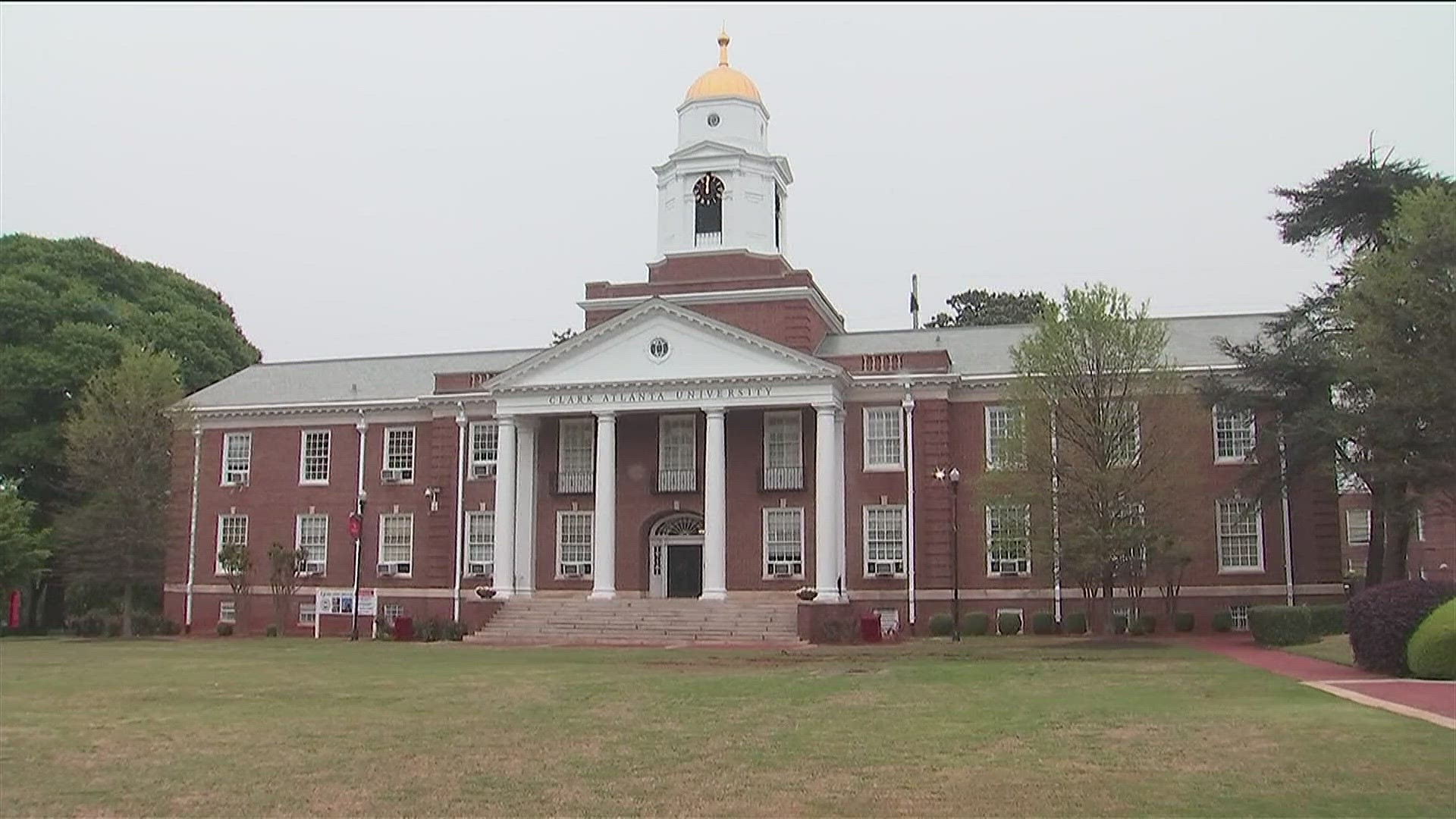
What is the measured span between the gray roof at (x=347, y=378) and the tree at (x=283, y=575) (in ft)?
19.6

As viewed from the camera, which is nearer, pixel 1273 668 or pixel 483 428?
pixel 1273 668

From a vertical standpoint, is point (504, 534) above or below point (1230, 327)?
below

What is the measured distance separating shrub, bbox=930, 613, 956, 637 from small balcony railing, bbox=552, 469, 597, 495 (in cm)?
1220

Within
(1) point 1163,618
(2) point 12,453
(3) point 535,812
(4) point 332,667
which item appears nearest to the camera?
(3) point 535,812

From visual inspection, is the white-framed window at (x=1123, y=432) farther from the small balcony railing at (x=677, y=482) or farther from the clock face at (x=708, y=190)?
the clock face at (x=708, y=190)

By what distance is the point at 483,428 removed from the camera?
46969 mm

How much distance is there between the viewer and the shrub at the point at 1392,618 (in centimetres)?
2283

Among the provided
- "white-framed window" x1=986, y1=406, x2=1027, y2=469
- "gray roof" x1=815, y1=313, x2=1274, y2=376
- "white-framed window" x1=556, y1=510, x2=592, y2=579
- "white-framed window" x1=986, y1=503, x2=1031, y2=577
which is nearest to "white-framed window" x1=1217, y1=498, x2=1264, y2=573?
"gray roof" x1=815, y1=313, x2=1274, y2=376

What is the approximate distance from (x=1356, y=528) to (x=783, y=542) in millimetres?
38743

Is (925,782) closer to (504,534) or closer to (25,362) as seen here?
(504,534)

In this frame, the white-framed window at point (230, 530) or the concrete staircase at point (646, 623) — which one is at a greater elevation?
the white-framed window at point (230, 530)

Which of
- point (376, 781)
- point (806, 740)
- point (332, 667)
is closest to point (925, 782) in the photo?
point (806, 740)

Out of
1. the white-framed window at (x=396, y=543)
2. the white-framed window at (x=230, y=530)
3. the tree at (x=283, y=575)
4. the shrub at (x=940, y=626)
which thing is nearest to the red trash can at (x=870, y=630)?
the shrub at (x=940, y=626)

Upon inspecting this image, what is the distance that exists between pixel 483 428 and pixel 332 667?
756 inches
